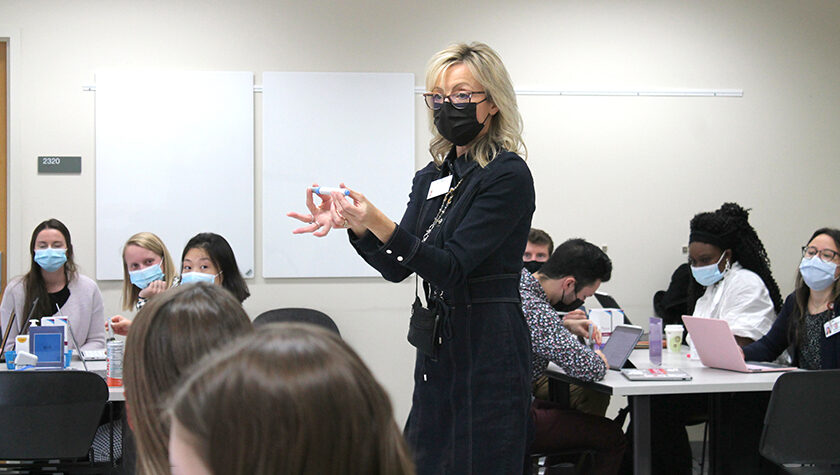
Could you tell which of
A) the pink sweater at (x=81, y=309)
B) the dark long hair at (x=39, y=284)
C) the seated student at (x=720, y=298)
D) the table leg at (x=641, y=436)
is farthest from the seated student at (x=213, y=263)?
the seated student at (x=720, y=298)

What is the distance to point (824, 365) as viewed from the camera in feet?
11.2

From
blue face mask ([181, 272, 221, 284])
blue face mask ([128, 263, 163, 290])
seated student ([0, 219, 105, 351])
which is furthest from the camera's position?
seated student ([0, 219, 105, 351])

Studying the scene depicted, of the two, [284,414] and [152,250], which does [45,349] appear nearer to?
[152,250]

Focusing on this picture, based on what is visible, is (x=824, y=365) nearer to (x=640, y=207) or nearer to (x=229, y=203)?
(x=640, y=207)

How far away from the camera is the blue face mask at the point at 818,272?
11.7 ft

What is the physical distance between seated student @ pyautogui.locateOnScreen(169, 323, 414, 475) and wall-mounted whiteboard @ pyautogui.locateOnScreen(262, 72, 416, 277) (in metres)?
4.58

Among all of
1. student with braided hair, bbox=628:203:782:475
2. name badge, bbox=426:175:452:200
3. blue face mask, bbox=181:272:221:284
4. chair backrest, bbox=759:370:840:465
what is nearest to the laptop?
student with braided hair, bbox=628:203:782:475

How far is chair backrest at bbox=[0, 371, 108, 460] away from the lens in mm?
2861

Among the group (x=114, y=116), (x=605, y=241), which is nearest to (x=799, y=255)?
(x=605, y=241)

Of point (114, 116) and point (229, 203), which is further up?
point (114, 116)

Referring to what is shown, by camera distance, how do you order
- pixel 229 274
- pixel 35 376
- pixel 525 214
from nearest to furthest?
1. pixel 525 214
2. pixel 35 376
3. pixel 229 274

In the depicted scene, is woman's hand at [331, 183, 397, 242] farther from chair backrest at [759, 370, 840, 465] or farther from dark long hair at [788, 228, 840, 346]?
dark long hair at [788, 228, 840, 346]

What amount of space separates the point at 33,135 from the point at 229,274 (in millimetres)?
2072

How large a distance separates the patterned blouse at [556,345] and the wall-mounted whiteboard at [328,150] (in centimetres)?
222
